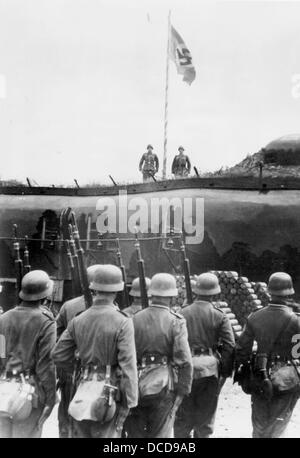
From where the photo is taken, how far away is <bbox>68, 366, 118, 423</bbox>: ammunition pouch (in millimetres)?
4488

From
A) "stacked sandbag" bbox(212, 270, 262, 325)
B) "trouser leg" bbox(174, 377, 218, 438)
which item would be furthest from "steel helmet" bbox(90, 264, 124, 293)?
"stacked sandbag" bbox(212, 270, 262, 325)

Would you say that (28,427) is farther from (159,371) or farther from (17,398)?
(159,371)

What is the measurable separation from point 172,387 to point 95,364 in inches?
35.7

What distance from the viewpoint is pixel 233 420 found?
7.97m

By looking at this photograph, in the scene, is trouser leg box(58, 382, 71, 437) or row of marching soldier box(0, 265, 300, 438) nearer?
row of marching soldier box(0, 265, 300, 438)

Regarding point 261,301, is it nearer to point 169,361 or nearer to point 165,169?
point 169,361

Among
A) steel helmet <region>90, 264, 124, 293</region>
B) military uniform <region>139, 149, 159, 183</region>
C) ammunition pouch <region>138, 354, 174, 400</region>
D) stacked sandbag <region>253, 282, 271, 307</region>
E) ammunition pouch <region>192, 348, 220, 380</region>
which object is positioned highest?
military uniform <region>139, 149, 159, 183</region>

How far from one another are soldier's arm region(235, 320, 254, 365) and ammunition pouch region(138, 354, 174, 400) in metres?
0.99

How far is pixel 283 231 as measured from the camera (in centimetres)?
1262

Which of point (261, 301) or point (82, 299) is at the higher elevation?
point (82, 299)

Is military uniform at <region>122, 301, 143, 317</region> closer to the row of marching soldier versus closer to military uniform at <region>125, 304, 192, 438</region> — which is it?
the row of marching soldier

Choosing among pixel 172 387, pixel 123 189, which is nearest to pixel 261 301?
pixel 123 189

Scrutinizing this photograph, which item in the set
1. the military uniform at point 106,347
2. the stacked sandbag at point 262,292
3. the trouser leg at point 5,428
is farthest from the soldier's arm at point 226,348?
the stacked sandbag at point 262,292

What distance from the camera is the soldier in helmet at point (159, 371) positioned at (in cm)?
522
